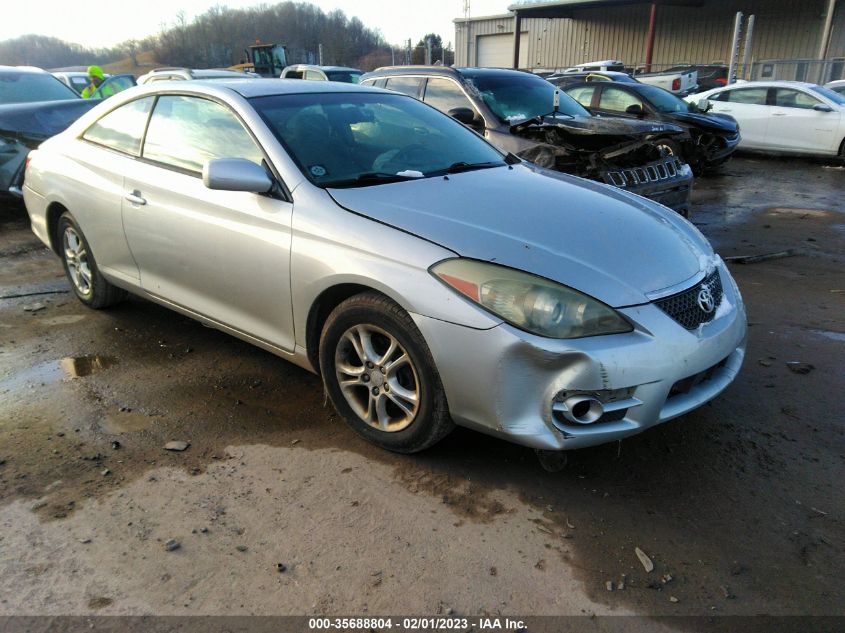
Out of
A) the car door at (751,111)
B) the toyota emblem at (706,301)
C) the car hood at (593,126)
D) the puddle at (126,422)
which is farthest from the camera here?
the car door at (751,111)

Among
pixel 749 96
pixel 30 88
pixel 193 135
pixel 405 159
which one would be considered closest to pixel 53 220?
pixel 193 135

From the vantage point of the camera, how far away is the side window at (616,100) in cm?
1113

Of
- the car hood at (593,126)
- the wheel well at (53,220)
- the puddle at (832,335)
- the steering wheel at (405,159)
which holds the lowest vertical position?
the puddle at (832,335)

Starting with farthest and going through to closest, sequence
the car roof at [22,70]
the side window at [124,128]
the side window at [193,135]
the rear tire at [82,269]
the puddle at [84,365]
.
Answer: the car roof at [22,70]
the rear tire at [82,269]
the side window at [124,128]
the puddle at [84,365]
the side window at [193,135]

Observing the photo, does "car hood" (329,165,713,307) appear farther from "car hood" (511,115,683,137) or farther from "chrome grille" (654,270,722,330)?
"car hood" (511,115,683,137)

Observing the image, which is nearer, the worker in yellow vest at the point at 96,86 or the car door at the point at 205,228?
the car door at the point at 205,228

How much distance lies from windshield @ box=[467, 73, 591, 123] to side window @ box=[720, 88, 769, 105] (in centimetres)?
705

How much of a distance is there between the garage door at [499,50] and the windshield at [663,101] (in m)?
33.7

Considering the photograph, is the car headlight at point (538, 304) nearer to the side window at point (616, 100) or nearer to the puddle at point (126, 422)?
the puddle at point (126, 422)

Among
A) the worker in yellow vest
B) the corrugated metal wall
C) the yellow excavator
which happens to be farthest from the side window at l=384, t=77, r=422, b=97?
the corrugated metal wall

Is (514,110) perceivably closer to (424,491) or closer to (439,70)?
(439,70)

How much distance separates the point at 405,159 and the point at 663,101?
8.91 m

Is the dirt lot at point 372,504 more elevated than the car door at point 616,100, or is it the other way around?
the car door at point 616,100

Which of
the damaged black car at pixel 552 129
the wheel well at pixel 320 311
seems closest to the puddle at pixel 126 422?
the wheel well at pixel 320 311
